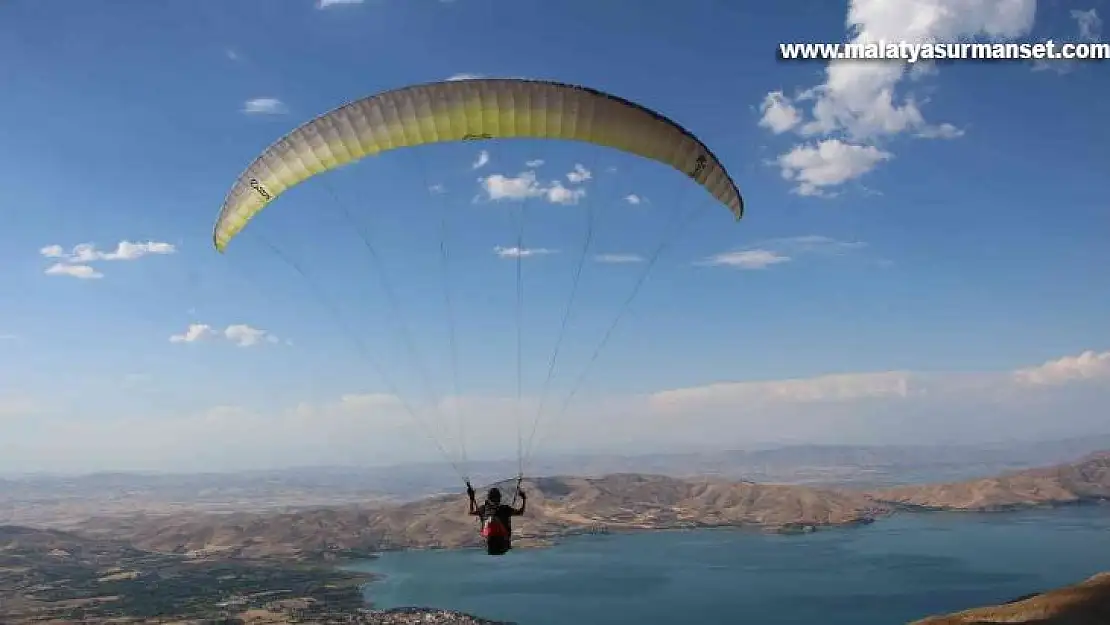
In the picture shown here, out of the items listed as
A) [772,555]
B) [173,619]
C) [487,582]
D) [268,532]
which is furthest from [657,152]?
[268,532]

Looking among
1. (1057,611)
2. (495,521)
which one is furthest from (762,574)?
(495,521)

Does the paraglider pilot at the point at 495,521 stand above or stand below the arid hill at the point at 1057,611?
above

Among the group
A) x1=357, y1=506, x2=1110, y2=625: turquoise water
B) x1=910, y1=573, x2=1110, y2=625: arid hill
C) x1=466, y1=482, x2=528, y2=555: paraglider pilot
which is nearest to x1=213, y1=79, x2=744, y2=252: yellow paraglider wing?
x1=466, y1=482, x2=528, y2=555: paraglider pilot

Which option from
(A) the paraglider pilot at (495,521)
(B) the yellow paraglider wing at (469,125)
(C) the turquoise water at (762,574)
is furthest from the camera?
(C) the turquoise water at (762,574)

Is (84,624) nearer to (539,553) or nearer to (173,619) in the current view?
(173,619)

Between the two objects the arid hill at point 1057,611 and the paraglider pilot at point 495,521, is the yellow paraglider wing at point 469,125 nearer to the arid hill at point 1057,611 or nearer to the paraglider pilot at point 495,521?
the paraglider pilot at point 495,521

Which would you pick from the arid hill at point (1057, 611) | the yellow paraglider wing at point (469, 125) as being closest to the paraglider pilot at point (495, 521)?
the yellow paraglider wing at point (469, 125)
